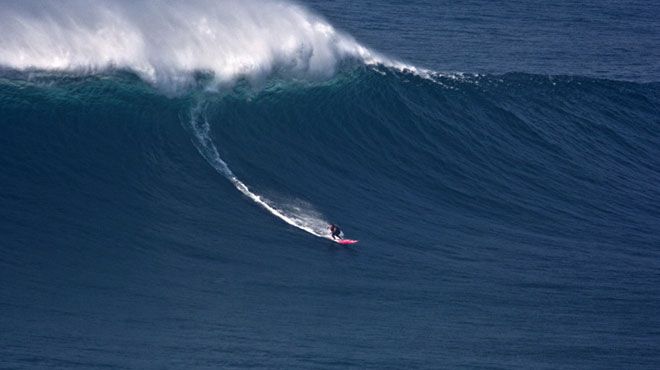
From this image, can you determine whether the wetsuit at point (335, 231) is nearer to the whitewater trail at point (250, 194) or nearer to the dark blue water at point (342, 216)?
the whitewater trail at point (250, 194)

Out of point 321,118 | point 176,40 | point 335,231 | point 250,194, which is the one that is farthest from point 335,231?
point 176,40

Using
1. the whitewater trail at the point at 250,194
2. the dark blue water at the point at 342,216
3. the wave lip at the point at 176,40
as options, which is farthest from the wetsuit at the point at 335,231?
the wave lip at the point at 176,40

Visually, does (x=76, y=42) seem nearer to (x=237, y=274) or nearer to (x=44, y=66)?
(x=44, y=66)

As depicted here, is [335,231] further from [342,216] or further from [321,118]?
[321,118]

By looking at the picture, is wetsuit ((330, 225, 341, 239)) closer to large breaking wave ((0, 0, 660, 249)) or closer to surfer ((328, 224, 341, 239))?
surfer ((328, 224, 341, 239))

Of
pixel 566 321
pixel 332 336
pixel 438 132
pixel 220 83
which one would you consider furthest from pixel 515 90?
pixel 332 336
